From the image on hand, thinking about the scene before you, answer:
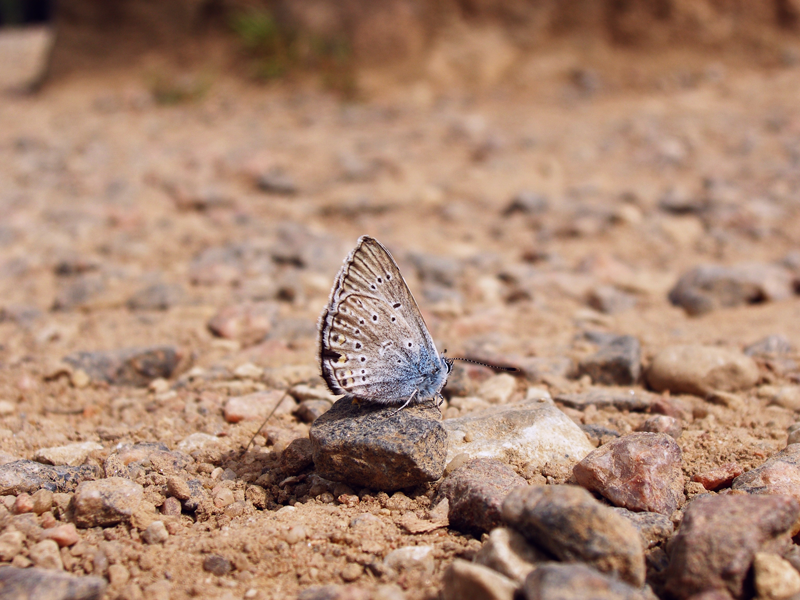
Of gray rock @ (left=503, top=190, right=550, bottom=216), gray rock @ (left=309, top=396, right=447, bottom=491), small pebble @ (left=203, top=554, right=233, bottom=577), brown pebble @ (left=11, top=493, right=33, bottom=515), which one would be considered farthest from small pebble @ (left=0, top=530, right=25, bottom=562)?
gray rock @ (left=503, top=190, right=550, bottom=216)

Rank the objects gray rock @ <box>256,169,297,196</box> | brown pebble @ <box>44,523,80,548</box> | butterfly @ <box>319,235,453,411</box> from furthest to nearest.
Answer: gray rock @ <box>256,169,297,196</box> < butterfly @ <box>319,235,453,411</box> < brown pebble @ <box>44,523,80,548</box>

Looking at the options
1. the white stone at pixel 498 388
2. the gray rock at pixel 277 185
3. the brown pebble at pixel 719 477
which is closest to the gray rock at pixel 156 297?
the gray rock at pixel 277 185

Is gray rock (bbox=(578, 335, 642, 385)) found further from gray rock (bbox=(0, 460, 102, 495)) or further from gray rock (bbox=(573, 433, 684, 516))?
gray rock (bbox=(0, 460, 102, 495))

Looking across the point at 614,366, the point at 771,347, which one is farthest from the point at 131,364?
the point at 771,347

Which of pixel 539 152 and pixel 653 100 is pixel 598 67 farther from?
pixel 539 152

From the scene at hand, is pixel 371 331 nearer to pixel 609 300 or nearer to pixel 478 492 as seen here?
pixel 478 492
